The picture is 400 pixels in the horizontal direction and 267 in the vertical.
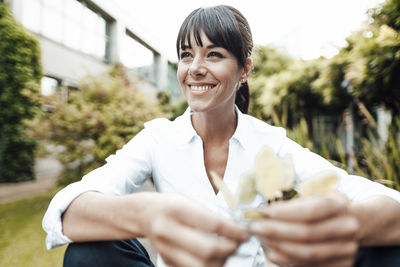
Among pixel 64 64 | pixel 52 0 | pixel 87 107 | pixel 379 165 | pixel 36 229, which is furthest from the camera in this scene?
pixel 64 64

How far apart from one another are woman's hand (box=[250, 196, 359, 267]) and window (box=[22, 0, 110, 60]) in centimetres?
941

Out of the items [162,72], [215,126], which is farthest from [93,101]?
[162,72]

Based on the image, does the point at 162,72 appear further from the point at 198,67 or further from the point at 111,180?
the point at 111,180

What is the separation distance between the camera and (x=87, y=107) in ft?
15.6

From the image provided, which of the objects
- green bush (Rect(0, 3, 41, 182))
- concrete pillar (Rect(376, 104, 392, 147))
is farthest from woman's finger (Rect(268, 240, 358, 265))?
green bush (Rect(0, 3, 41, 182))

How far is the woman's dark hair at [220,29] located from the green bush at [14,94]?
643 cm

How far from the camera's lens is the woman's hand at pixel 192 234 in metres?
0.44

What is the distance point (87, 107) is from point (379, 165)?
14.1 ft

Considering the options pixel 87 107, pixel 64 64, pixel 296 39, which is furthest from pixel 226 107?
pixel 296 39

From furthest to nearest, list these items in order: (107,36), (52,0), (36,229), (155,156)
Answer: (107,36) → (52,0) → (36,229) → (155,156)

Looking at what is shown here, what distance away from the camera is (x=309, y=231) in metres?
0.43

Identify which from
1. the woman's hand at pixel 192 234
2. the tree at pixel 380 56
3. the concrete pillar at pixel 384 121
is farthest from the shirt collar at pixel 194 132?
the tree at pixel 380 56

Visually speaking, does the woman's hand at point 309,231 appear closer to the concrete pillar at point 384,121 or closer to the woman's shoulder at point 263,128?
the woman's shoulder at point 263,128

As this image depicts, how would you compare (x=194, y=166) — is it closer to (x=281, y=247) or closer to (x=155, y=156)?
(x=155, y=156)
